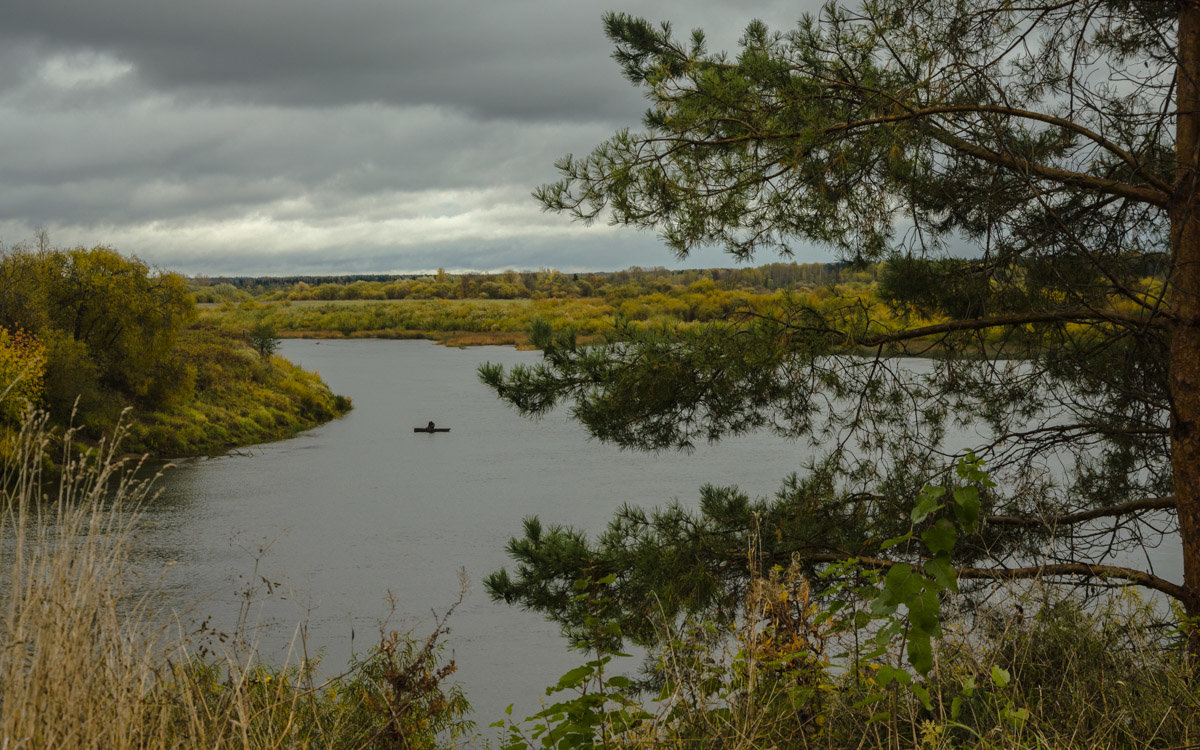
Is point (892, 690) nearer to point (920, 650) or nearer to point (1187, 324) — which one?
point (920, 650)

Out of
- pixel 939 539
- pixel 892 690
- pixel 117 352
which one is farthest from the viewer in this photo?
pixel 117 352

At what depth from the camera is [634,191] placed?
226 inches

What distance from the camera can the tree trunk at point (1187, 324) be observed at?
4.84 m

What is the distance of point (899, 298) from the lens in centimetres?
621

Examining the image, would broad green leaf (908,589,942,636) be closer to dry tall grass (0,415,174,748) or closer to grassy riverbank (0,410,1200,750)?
grassy riverbank (0,410,1200,750)

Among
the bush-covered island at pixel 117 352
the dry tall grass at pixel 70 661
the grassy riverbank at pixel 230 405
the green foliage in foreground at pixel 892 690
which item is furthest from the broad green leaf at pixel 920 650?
the grassy riverbank at pixel 230 405

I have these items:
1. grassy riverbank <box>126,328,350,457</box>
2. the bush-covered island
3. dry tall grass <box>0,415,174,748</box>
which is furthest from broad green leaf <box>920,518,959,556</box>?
grassy riverbank <box>126,328,350,457</box>

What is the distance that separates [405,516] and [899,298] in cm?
1276

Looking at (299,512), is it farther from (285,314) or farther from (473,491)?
(285,314)

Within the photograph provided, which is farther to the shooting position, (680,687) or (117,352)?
(117,352)

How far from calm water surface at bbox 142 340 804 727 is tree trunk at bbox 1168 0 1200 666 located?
3.75 meters

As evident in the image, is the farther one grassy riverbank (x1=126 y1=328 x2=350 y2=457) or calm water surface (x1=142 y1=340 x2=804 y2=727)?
grassy riverbank (x1=126 y1=328 x2=350 y2=457)

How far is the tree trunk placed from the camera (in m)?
4.84

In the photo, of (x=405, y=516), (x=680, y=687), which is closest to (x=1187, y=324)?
(x=680, y=687)
